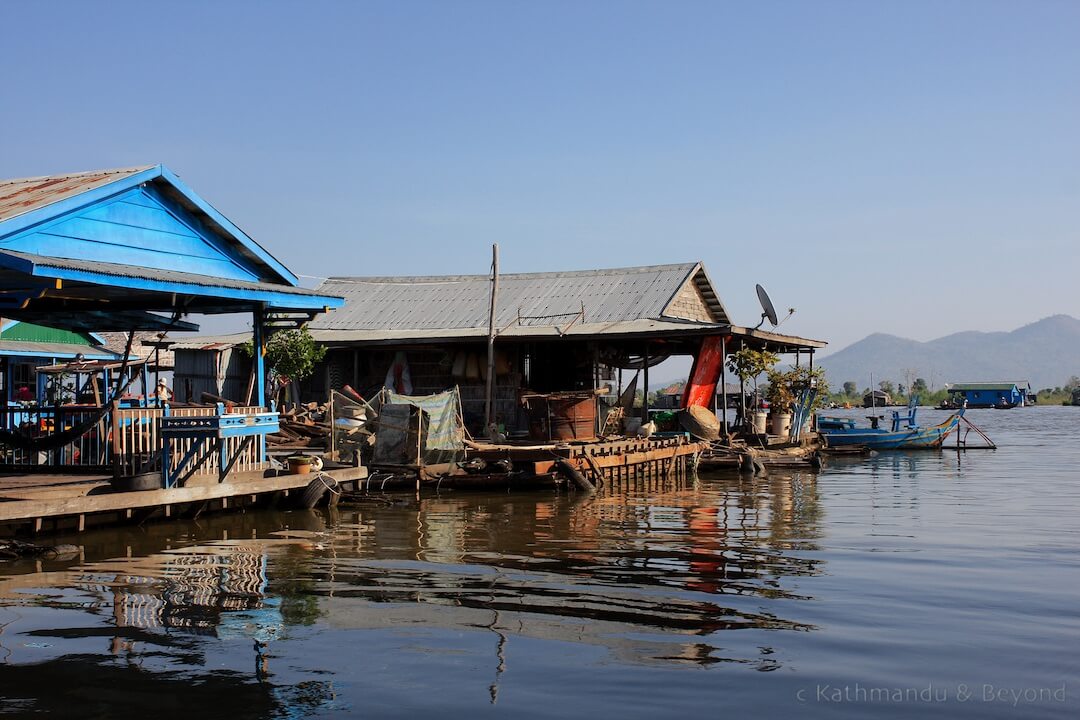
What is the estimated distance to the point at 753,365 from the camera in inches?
1110

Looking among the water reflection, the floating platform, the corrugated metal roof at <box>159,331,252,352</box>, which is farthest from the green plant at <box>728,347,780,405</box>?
the corrugated metal roof at <box>159,331,252,352</box>

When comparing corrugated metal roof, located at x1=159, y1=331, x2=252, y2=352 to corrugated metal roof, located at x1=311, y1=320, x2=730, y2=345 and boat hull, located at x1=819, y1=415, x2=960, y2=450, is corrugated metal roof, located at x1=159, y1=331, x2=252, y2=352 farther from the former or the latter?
boat hull, located at x1=819, y1=415, x2=960, y2=450

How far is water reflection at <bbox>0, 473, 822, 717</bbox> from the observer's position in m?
7.67

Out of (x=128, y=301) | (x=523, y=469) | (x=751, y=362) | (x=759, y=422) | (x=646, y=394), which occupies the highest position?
(x=128, y=301)

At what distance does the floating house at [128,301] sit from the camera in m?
12.7

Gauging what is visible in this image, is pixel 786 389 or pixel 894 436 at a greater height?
pixel 786 389

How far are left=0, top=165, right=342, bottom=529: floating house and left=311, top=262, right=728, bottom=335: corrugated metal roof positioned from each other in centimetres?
1261

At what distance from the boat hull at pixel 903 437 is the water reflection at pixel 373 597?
20.5 meters

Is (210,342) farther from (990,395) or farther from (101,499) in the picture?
(990,395)

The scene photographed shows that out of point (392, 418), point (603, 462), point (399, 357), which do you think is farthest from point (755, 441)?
point (392, 418)

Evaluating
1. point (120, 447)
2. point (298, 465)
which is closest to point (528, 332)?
point (298, 465)

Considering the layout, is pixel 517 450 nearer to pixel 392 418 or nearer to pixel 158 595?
pixel 392 418

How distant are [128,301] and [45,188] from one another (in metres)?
2.39

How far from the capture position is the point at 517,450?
20.5 m
